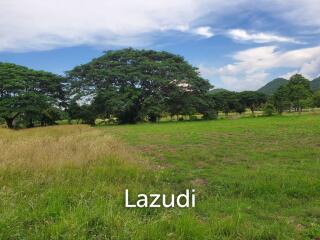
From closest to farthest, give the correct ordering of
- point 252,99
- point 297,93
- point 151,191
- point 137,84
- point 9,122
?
point 151,191
point 9,122
point 137,84
point 297,93
point 252,99

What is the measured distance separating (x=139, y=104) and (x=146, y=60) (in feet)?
21.0

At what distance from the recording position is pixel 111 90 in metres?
46.5

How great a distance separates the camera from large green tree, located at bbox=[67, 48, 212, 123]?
151 feet

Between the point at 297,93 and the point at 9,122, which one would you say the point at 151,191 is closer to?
the point at 9,122

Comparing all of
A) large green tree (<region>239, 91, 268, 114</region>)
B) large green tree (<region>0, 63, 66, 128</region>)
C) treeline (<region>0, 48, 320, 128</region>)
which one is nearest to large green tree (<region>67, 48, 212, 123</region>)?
treeline (<region>0, 48, 320, 128</region>)

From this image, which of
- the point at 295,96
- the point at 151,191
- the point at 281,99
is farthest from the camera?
the point at 281,99

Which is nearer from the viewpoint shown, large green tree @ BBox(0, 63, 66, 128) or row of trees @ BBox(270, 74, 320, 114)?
large green tree @ BBox(0, 63, 66, 128)

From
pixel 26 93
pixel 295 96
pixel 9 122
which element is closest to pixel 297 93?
pixel 295 96

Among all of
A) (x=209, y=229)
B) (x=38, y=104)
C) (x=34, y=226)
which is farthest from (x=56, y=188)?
(x=38, y=104)

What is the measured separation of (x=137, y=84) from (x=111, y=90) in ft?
13.5

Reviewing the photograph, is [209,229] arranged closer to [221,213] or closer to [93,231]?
[221,213]

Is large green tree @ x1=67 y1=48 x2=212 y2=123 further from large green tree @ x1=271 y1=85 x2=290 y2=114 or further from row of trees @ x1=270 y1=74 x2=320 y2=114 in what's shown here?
large green tree @ x1=271 y1=85 x2=290 y2=114

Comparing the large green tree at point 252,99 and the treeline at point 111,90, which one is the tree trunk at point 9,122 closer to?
the treeline at point 111,90

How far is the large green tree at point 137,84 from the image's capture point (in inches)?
1817
